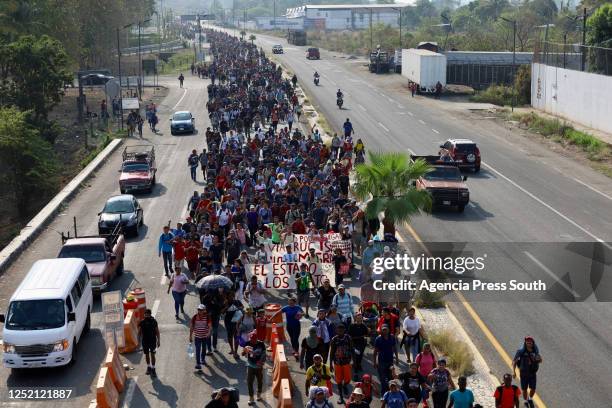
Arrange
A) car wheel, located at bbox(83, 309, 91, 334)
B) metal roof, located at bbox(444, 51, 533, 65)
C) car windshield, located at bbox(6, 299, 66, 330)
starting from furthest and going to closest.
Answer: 1. metal roof, located at bbox(444, 51, 533, 65)
2. car wheel, located at bbox(83, 309, 91, 334)
3. car windshield, located at bbox(6, 299, 66, 330)

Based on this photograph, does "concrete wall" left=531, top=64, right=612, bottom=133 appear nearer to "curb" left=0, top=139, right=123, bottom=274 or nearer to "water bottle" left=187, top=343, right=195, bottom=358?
"curb" left=0, top=139, right=123, bottom=274

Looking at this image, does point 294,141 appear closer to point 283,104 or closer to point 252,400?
point 283,104

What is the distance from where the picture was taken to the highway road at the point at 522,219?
2006 centimetres

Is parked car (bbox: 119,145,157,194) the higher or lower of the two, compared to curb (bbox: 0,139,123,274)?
higher

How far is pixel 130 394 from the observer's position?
1862 centimetres

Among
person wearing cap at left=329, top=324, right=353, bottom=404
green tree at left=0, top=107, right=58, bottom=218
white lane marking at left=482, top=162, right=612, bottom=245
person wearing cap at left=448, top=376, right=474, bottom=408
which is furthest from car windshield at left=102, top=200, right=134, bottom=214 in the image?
person wearing cap at left=448, top=376, right=474, bottom=408

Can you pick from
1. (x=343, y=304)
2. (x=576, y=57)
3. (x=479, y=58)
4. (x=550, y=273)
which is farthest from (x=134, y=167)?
(x=479, y=58)

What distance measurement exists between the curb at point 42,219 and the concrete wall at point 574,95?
29.0m

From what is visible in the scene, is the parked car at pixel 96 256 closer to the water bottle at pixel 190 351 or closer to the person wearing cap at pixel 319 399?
the water bottle at pixel 190 351

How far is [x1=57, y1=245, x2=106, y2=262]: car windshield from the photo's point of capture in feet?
82.9

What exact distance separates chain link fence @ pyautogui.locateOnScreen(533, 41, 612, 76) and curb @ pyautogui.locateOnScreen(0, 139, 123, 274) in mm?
29944

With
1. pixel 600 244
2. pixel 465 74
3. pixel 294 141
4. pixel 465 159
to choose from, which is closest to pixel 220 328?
Answer: pixel 600 244

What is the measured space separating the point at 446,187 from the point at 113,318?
17282mm

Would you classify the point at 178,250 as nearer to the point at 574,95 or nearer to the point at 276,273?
the point at 276,273
